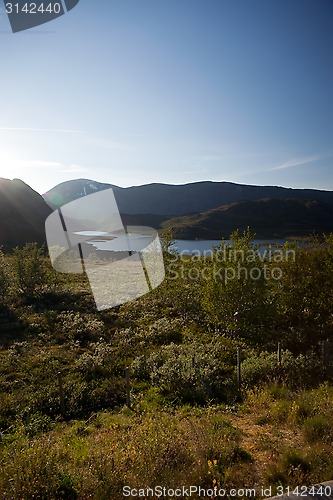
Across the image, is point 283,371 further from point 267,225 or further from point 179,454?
point 267,225

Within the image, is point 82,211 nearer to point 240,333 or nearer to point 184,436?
point 240,333

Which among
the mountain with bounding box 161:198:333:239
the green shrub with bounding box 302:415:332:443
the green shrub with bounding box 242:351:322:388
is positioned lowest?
the green shrub with bounding box 242:351:322:388

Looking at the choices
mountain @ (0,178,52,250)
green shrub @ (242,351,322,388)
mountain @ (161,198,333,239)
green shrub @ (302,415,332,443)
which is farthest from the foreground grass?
mountain @ (161,198,333,239)

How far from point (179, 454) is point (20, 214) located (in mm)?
129973

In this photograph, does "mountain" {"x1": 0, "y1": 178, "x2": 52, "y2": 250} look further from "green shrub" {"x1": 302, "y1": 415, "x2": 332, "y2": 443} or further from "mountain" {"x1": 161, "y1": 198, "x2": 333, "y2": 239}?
"green shrub" {"x1": 302, "y1": 415, "x2": 332, "y2": 443}

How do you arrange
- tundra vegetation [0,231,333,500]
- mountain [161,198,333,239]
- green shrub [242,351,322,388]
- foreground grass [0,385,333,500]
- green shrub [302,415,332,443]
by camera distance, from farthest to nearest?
mountain [161,198,333,239]
green shrub [242,351,322,388]
green shrub [302,415,332,443]
tundra vegetation [0,231,333,500]
foreground grass [0,385,333,500]

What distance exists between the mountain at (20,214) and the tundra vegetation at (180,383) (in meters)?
88.1

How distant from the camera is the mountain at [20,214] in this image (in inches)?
4161

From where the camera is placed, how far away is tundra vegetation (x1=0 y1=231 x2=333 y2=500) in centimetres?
563

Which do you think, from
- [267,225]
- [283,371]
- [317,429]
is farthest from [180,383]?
[267,225]

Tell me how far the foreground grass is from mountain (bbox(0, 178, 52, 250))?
10162 cm

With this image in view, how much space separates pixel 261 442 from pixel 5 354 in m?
14.4

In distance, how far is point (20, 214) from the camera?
392ft

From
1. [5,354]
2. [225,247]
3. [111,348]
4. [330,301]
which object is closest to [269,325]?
[330,301]
